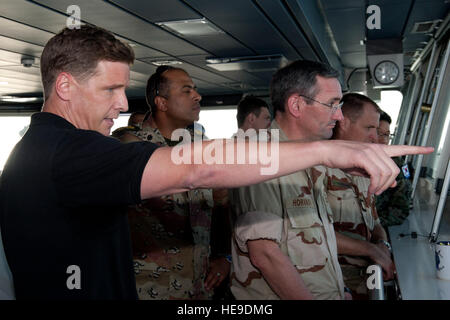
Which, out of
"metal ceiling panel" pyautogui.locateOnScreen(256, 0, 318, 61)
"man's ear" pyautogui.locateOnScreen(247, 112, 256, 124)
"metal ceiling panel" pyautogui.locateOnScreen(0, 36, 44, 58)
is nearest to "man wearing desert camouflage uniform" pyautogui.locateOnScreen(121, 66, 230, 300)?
"man's ear" pyautogui.locateOnScreen(247, 112, 256, 124)

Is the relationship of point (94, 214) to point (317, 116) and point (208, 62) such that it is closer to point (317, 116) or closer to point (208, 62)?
point (317, 116)

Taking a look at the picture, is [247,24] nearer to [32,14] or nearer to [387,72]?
[387,72]

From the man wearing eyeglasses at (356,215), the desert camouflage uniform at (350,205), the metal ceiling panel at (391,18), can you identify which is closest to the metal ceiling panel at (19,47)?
the metal ceiling panel at (391,18)

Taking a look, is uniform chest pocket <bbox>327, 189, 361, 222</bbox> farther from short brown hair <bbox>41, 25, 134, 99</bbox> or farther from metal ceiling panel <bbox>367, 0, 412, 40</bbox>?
metal ceiling panel <bbox>367, 0, 412, 40</bbox>

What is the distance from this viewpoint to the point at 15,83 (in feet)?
30.8

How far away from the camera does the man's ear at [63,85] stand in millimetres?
1067

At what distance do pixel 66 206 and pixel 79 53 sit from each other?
0.38 meters

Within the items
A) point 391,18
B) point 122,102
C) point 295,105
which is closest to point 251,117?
point 391,18

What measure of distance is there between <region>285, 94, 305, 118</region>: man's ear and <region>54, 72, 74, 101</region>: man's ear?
1122mm

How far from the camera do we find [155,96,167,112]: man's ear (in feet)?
8.12

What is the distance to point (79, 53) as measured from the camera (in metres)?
1.07

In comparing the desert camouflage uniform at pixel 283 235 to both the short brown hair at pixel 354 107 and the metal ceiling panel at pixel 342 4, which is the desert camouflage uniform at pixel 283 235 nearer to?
the short brown hair at pixel 354 107

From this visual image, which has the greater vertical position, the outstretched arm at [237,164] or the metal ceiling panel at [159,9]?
the metal ceiling panel at [159,9]

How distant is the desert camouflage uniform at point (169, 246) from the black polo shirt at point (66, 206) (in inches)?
39.0
